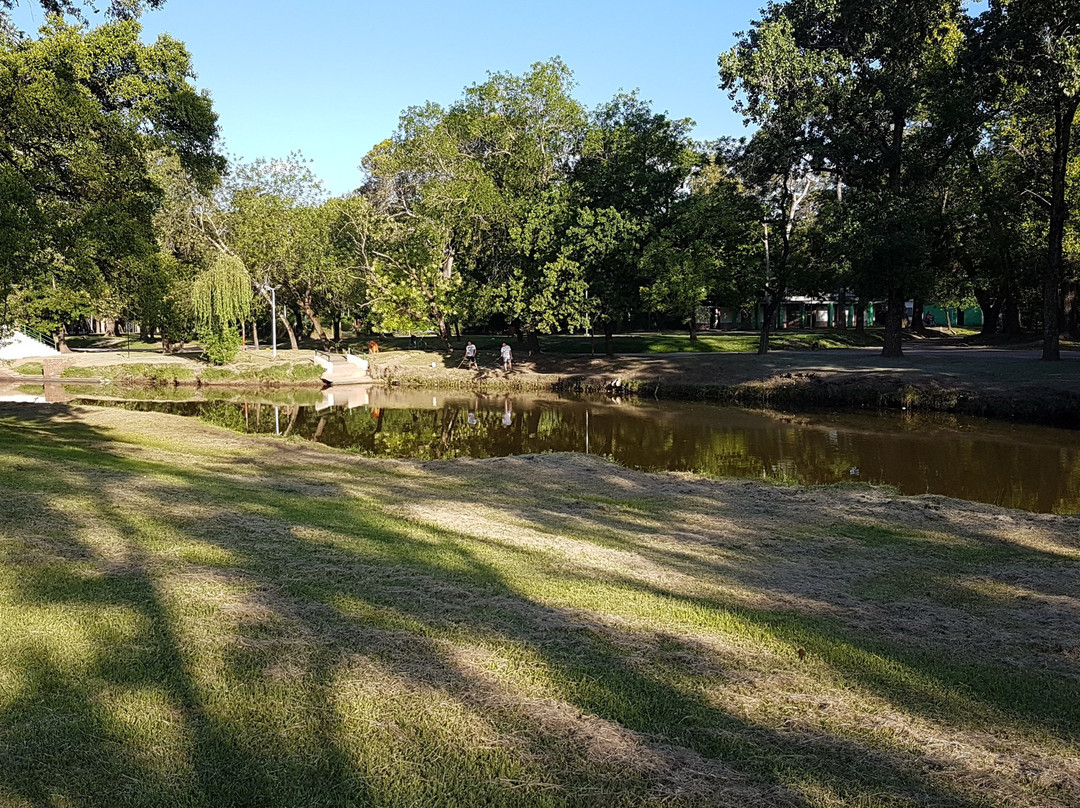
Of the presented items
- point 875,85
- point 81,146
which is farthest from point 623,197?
point 81,146

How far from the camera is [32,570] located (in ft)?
19.5

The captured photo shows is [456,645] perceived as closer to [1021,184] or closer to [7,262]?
[7,262]

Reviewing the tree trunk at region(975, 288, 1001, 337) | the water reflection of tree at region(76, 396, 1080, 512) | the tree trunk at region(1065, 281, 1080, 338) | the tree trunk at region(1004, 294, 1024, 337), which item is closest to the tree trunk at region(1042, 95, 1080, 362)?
the water reflection of tree at region(76, 396, 1080, 512)

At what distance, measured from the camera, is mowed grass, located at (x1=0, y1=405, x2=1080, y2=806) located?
3572mm

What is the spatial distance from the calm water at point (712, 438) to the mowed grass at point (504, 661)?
7237 millimetres

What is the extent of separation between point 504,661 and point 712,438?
59.4 feet

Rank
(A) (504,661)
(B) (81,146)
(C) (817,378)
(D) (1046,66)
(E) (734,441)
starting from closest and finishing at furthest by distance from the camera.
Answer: (A) (504,661) < (B) (81,146) < (E) (734,441) < (D) (1046,66) < (C) (817,378)

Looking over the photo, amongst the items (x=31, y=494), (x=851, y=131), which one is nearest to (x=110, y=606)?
(x=31, y=494)

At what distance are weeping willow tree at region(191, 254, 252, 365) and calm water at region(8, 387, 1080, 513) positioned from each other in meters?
8.14

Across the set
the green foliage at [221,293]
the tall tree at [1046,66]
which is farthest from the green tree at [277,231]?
the tall tree at [1046,66]

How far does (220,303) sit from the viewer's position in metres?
39.1

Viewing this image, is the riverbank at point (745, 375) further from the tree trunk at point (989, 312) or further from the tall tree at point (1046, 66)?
the tree trunk at point (989, 312)

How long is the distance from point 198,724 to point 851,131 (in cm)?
3407

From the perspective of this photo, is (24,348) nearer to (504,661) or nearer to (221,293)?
(221,293)
